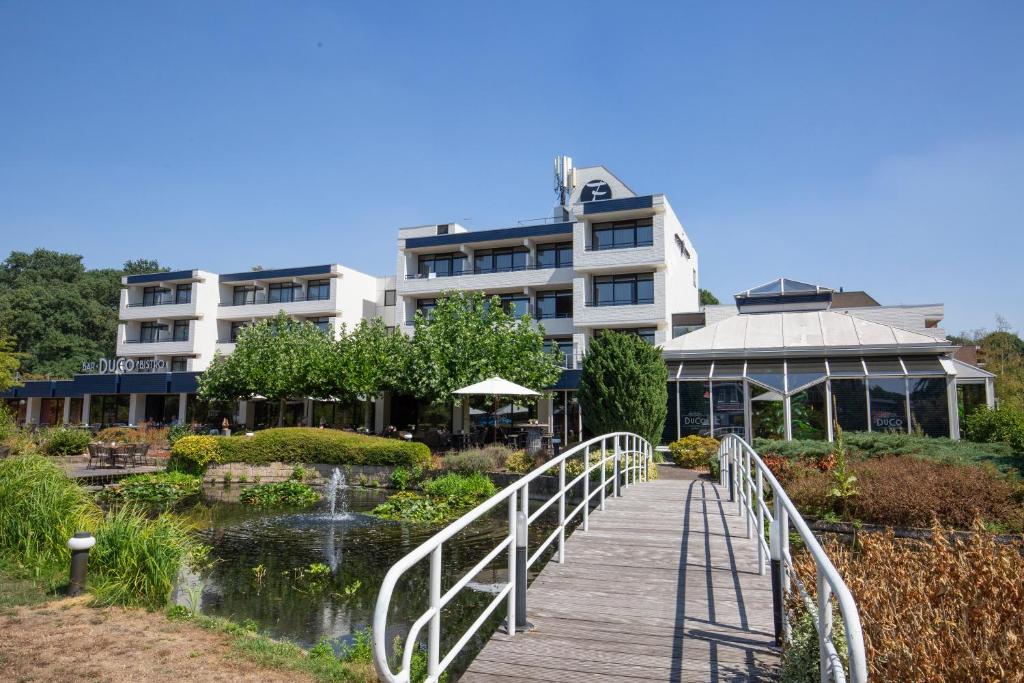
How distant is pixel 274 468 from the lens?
2041 centimetres

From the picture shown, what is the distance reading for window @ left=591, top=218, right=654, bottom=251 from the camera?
3070cm

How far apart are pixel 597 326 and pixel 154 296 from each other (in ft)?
97.9

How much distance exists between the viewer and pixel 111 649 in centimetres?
564

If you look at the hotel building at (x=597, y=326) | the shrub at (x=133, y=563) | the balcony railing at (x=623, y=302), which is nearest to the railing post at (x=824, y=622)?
the shrub at (x=133, y=563)

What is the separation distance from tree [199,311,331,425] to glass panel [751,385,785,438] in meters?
16.1

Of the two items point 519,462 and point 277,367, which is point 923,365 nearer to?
point 519,462

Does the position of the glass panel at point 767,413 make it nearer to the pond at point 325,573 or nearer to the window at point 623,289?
the window at point 623,289

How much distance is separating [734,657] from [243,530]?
11308 millimetres

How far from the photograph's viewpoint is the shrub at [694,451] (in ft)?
63.7

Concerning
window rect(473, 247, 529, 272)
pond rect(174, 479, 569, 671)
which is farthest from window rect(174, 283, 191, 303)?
pond rect(174, 479, 569, 671)

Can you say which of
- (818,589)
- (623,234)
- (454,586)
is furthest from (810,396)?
(454,586)

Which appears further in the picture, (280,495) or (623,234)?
(623,234)

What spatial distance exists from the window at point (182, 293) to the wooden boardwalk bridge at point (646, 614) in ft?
132

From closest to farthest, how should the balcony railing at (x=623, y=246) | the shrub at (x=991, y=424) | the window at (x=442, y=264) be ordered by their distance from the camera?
the shrub at (x=991, y=424) → the balcony railing at (x=623, y=246) → the window at (x=442, y=264)
